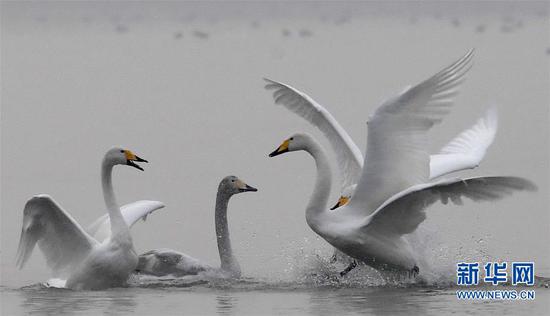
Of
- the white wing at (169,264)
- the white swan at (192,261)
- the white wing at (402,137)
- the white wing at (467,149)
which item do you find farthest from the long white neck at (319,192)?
the white wing at (467,149)

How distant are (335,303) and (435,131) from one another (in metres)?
10.00

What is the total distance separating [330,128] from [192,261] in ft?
6.75

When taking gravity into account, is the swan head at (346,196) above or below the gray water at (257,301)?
above

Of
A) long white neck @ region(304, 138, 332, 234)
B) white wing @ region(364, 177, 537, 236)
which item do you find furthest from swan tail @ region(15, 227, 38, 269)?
white wing @ region(364, 177, 537, 236)

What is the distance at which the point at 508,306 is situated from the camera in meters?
11.8

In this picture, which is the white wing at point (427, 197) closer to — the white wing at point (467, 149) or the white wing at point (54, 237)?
the white wing at point (467, 149)

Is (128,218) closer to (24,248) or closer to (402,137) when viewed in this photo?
(24,248)

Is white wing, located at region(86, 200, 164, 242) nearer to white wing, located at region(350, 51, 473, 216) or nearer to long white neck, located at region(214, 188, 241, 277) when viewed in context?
long white neck, located at region(214, 188, 241, 277)

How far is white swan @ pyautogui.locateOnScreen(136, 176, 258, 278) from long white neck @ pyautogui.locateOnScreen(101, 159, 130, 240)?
575mm

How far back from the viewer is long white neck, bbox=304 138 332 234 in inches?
516

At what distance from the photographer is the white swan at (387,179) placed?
13.0 metres

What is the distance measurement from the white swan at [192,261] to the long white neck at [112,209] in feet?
1.89

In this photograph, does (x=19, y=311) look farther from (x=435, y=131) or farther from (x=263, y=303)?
(x=435, y=131)

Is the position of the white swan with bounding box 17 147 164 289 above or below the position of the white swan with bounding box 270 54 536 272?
below
